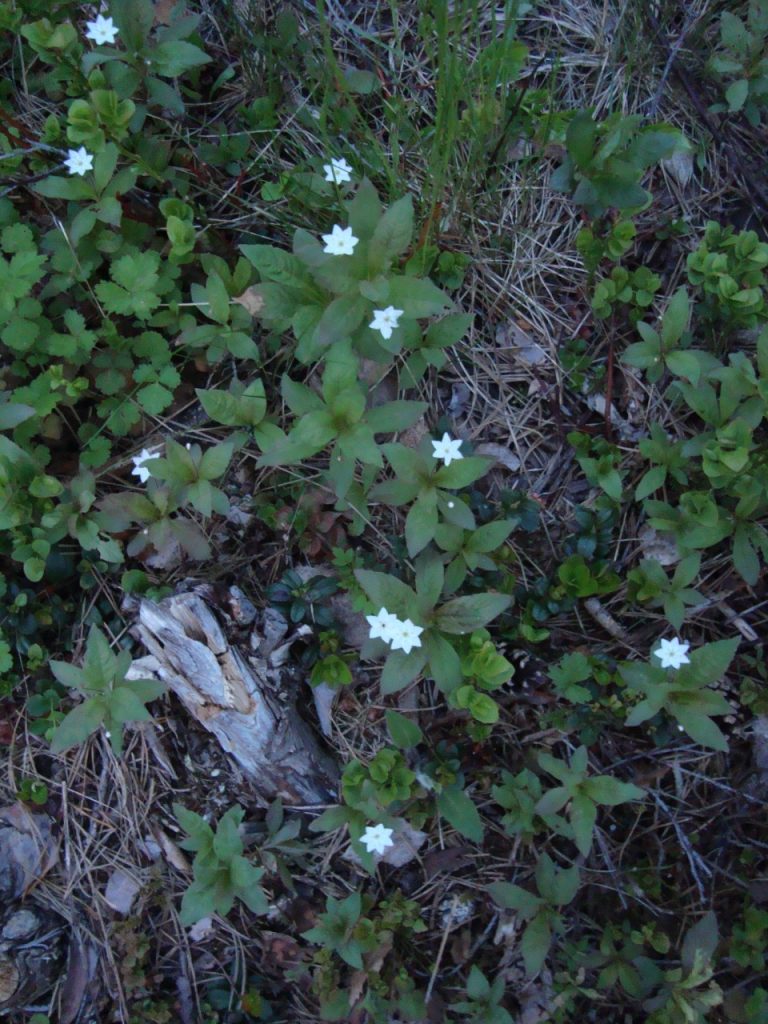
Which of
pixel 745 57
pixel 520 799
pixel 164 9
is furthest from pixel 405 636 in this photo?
pixel 164 9

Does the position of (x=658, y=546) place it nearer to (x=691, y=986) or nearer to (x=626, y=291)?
(x=626, y=291)

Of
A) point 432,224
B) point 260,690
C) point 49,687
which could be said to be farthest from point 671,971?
point 432,224

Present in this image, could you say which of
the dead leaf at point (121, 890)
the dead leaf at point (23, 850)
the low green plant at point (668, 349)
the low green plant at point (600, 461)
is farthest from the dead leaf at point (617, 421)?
the dead leaf at point (23, 850)

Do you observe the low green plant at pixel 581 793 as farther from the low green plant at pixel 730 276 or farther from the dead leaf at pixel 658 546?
the low green plant at pixel 730 276

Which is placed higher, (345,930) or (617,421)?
(617,421)

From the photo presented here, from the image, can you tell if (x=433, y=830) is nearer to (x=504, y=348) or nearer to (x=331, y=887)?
(x=331, y=887)

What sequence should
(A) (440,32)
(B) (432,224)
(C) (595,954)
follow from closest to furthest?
(A) (440,32) → (C) (595,954) → (B) (432,224)

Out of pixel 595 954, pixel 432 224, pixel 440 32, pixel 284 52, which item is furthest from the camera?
pixel 284 52
